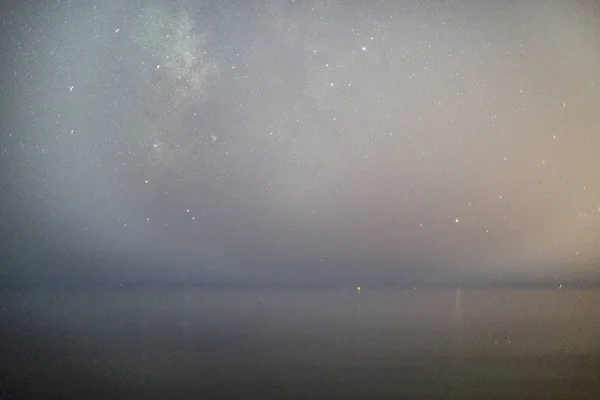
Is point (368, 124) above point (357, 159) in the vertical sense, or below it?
above

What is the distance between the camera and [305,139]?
253cm

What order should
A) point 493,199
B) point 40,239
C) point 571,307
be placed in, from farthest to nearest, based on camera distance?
point 493,199 < point 40,239 < point 571,307

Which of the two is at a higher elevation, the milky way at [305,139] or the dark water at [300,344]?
the milky way at [305,139]

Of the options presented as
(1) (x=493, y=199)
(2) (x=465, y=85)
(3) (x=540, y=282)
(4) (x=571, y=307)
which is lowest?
(4) (x=571, y=307)

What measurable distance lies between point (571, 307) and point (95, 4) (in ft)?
8.11

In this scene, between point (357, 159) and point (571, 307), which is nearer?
point (571, 307)

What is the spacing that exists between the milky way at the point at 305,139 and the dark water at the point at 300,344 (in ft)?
0.72

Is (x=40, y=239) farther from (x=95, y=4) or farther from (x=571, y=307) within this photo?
(x=571, y=307)

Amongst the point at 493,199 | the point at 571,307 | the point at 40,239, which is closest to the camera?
the point at 571,307

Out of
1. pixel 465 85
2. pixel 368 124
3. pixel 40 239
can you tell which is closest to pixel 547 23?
pixel 465 85

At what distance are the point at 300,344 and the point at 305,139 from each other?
106cm

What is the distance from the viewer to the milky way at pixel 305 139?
97.0 inches

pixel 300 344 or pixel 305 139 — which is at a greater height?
pixel 305 139

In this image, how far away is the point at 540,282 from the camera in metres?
2.56
